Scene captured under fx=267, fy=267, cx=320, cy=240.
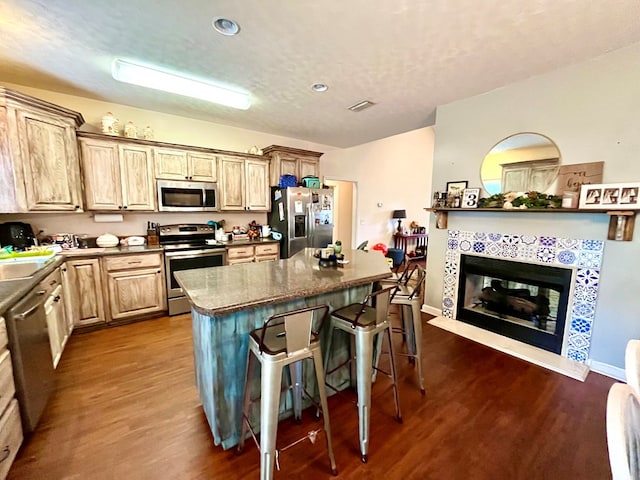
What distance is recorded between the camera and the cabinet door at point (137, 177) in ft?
10.9

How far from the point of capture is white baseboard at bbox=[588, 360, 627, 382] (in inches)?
91.8

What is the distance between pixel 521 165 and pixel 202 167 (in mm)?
3946

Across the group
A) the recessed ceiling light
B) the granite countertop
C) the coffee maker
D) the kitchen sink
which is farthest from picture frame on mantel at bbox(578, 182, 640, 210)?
the coffee maker

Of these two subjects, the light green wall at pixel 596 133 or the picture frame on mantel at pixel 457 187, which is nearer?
the light green wall at pixel 596 133

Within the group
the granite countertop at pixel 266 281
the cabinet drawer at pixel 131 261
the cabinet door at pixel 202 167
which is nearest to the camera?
the granite countertop at pixel 266 281

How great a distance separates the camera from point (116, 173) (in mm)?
3264

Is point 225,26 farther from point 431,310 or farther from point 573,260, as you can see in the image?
point 431,310

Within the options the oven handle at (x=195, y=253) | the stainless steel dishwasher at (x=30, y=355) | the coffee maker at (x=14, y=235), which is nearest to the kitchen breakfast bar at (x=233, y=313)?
the stainless steel dishwasher at (x=30, y=355)

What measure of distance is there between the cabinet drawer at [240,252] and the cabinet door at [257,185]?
73 centimetres

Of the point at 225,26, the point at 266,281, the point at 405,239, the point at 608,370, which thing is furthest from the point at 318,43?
the point at 405,239

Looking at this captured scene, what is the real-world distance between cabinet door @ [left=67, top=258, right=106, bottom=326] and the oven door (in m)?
0.68

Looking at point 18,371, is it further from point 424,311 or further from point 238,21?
point 424,311

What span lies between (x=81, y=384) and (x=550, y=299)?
4.45 m

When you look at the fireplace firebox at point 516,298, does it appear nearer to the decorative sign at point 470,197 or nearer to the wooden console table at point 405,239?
the decorative sign at point 470,197
